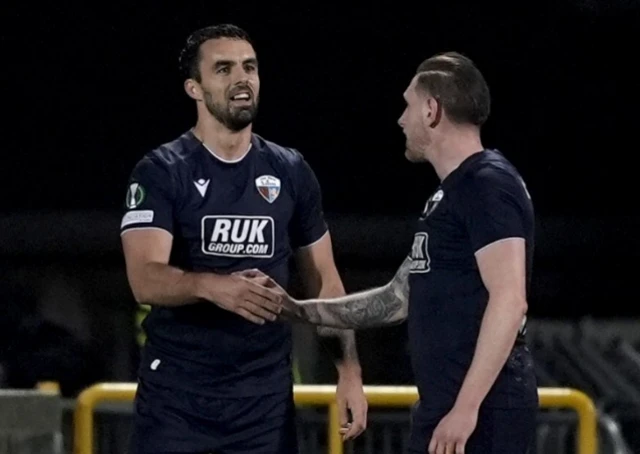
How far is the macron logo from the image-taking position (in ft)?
16.1

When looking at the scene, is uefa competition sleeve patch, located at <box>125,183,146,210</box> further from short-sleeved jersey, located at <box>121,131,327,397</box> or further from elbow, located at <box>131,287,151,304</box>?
elbow, located at <box>131,287,151,304</box>

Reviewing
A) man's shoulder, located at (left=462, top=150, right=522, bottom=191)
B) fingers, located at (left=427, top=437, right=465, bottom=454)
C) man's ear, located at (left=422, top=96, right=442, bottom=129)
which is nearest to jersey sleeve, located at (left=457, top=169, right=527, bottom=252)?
man's shoulder, located at (left=462, top=150, right=522, bottom=191)

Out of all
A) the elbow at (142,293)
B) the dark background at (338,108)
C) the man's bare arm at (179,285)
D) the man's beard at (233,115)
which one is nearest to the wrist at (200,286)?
the man's bare arm at (179,285)

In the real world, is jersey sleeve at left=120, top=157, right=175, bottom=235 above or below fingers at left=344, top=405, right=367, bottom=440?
above

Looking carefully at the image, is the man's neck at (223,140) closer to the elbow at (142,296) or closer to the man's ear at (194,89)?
the man's ear at (194,89)

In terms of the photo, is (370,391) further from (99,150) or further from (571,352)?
(99,150)

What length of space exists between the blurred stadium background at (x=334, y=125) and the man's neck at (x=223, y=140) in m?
5.94

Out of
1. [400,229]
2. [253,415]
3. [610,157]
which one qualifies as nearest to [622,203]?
[610,157]

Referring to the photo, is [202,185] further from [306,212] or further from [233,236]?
[306,212]

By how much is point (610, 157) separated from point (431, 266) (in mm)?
8605

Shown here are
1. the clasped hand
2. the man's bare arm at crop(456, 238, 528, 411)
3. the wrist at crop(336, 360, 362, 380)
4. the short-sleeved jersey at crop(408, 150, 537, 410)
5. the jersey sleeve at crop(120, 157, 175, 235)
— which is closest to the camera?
the man's bare arm at crop(456, 238, 528, 411)

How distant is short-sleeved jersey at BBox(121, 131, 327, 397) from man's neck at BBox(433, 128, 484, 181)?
0.73 metres

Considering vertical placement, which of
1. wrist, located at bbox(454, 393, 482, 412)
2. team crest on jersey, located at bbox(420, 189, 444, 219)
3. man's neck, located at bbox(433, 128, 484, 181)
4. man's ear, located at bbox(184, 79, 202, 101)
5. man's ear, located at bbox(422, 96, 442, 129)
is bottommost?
wrist, located at bbox(454, 393, 482, 412)

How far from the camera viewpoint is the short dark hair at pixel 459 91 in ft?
14.5
